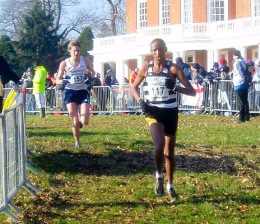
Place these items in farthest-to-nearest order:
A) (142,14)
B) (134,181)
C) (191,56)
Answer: (142,14) → (191,56) → (134,181)

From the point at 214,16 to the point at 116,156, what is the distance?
46.1 m

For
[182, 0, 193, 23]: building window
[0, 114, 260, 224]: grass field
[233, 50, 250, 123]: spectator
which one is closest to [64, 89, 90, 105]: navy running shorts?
[0, 114, 260, 224]: grass field

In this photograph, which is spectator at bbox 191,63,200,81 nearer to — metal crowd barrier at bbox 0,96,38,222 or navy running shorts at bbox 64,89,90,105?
navy running shorts at bbox 64,89,90,105

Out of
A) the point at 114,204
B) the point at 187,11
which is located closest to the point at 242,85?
the point at 114,204

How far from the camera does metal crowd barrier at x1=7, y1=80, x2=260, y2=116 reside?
95.3 feet

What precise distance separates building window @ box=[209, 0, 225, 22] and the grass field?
42.0 metres

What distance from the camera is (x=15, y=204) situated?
1167 centimetres

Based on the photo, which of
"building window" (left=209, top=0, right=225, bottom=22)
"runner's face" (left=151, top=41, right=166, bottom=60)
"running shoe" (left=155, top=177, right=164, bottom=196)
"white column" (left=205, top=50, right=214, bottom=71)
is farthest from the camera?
"building window" (left=209, top=0, right=225, bottom=22)

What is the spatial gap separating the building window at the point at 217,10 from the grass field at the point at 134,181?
41993 millimetres

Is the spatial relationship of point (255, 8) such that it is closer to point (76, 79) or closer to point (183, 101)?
point (183, 101)

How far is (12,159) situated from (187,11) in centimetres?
5228

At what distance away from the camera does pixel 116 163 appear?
14.7 meters

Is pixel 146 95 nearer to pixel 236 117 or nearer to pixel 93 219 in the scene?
pixel 93 219

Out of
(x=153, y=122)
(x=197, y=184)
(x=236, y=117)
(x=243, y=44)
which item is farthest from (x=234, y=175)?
(x=243, y=44)
